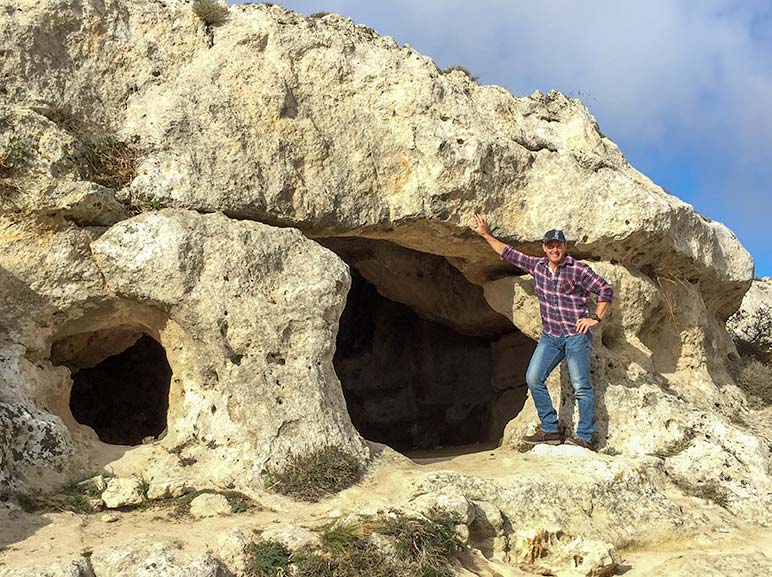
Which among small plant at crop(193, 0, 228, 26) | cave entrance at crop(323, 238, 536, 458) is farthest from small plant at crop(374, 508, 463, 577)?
A: cave entrance at crop(323, 238, 536, 458)

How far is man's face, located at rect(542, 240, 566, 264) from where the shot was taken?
22.4ft

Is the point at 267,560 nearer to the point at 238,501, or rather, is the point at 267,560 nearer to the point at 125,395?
the point at 238,501

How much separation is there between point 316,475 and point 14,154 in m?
3.45

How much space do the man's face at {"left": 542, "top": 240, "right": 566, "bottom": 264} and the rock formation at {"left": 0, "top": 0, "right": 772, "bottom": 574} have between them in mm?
967

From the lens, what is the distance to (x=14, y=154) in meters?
5.83

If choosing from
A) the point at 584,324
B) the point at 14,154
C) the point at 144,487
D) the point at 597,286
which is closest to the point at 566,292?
the point at 597,286

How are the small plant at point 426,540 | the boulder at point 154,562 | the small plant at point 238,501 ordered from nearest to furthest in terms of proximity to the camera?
1. the boulder at point 154,562
2. the small plant at point 426,540
3. the small plant at point 238,501

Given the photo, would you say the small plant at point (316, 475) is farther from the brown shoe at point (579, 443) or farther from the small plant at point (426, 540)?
the brown shoe at point (579, 443)

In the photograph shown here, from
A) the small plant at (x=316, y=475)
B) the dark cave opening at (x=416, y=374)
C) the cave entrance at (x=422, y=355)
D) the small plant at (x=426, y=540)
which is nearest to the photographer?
the small plant at (x=426, y=540)

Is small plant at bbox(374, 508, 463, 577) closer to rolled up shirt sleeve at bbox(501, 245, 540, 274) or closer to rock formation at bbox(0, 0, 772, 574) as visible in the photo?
rock formation at bbox(0, 0, 772, 574)

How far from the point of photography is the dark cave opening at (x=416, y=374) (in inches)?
436

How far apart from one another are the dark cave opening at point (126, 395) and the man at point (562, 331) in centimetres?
450

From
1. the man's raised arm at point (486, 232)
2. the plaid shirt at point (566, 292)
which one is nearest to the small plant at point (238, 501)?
the plaid shirt at point (566, 292)

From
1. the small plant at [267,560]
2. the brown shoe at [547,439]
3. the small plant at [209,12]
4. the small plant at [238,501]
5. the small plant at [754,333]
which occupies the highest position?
the small plant at [209,12]
